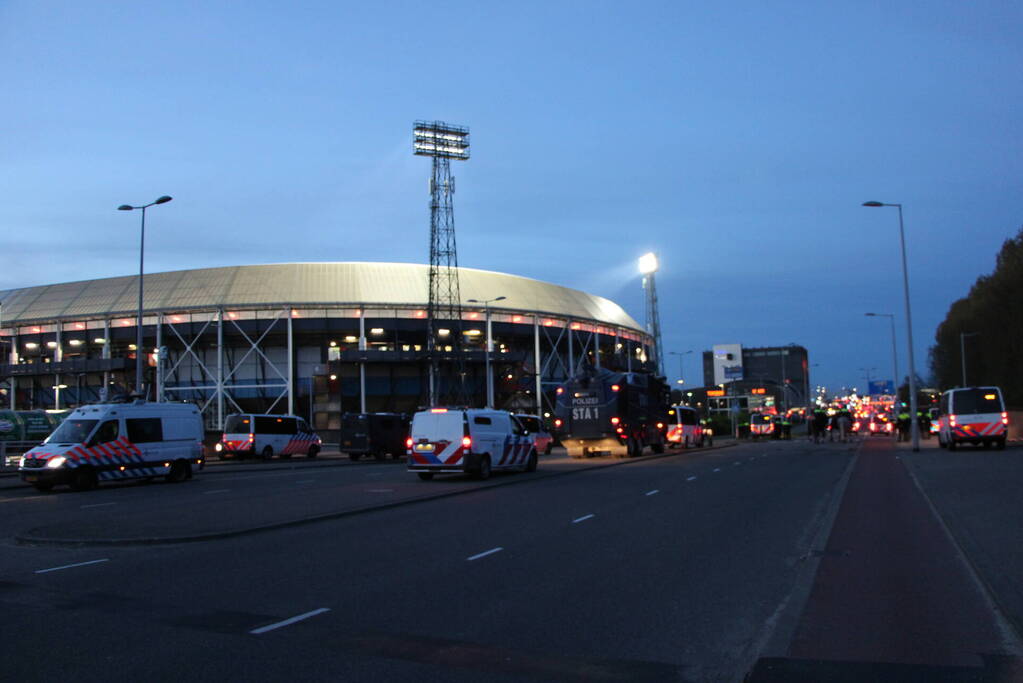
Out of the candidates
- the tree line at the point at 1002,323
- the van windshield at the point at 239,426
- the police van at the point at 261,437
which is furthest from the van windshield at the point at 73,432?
the tree line at the point at 1002,323

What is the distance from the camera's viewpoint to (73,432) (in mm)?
22922

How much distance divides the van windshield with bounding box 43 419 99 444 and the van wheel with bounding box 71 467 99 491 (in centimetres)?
82

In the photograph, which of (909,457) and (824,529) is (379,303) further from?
(824,529)

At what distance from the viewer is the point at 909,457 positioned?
3244cm

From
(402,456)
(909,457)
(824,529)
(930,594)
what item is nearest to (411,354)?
(402,456)

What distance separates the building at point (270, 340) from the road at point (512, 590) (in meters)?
56.6

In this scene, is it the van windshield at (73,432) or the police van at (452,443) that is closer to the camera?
the van windshield at (73,432)

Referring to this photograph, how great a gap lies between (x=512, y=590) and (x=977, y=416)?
32.1m

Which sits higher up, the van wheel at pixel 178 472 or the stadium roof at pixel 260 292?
the stadium roof at pixel 260 292

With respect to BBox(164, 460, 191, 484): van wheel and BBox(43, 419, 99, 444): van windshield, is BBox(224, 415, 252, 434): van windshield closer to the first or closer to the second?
BBox(164, 460, 191, 484): van wheel

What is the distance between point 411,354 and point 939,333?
62.5 meters

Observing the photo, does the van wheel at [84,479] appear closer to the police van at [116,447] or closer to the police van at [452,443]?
the police van at [116,447]

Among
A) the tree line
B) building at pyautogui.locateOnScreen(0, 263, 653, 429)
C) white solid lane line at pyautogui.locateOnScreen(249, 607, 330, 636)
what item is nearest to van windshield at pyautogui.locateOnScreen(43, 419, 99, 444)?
white solid lane line at pyautogui.locateOnScreen(249, 607, 330, 636)

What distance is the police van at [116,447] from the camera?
22.0m
